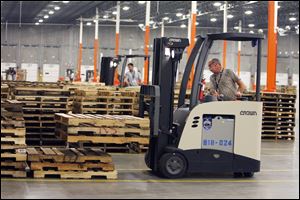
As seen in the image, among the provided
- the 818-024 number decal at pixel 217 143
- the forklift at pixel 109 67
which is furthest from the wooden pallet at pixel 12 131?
the forklift at pixel 109 67

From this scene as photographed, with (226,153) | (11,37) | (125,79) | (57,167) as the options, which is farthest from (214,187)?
(11,37)

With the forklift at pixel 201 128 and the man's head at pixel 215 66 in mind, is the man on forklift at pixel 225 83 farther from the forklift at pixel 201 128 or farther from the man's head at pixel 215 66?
the forklift at pixel 201 128

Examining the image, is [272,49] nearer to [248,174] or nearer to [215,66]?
[215,66]

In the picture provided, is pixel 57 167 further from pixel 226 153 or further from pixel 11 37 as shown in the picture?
pixel 11 37

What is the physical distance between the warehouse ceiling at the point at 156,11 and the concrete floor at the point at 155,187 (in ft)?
79.8

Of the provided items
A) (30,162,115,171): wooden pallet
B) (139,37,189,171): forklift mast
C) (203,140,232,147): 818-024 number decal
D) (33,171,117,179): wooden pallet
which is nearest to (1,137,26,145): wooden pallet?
(30,162,115,171): wooden pallet

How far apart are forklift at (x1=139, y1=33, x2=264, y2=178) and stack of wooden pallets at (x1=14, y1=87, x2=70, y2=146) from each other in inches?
163

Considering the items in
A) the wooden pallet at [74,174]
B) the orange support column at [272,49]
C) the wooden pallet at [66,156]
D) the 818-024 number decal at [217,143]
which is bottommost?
the wooden pallet at [74,174]

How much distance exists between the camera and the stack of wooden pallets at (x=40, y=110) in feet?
39.2

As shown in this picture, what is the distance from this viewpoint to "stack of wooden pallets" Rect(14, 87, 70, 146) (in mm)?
11938

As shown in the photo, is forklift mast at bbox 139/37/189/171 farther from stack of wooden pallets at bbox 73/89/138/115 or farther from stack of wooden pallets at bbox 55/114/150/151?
stack of wooden pallets at bbox 73/89/138/115

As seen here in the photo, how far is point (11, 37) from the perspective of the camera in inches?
1638

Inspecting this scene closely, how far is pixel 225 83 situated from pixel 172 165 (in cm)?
144

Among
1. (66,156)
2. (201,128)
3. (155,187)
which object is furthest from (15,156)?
(201,128)
